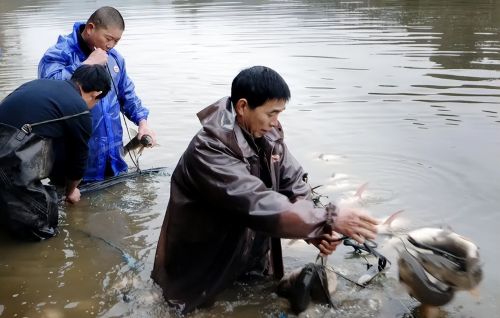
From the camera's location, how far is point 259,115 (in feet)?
10.3

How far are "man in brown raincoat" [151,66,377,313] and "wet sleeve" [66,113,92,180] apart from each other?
159 centimetres

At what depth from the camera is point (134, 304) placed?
3707 millimetres

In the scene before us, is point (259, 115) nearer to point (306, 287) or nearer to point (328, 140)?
point (306, 287)

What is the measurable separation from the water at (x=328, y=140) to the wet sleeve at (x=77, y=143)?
59cm

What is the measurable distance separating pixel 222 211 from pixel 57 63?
2968 millimetres

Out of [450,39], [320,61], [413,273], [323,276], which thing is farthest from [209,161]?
[450,39]

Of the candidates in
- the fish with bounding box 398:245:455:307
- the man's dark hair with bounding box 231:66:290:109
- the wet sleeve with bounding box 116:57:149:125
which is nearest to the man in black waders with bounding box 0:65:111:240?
the wet sleeve with bounding box 116:57:149:125

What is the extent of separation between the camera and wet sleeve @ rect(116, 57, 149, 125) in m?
5.86

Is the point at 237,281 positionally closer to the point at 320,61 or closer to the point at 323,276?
the point at 323,276

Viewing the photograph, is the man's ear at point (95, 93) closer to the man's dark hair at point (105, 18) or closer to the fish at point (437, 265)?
→ the man's dark hair at point (105, 18)

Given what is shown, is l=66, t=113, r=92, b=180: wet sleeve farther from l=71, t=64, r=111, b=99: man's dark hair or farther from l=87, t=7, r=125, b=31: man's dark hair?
l=87, t=7, r=125, b=31: man's dark hair

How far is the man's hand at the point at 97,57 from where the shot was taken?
16.3ft

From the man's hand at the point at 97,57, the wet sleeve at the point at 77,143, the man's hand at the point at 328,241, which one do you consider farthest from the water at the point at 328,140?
the man's hand at the point at 97,57

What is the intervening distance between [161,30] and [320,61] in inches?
352
